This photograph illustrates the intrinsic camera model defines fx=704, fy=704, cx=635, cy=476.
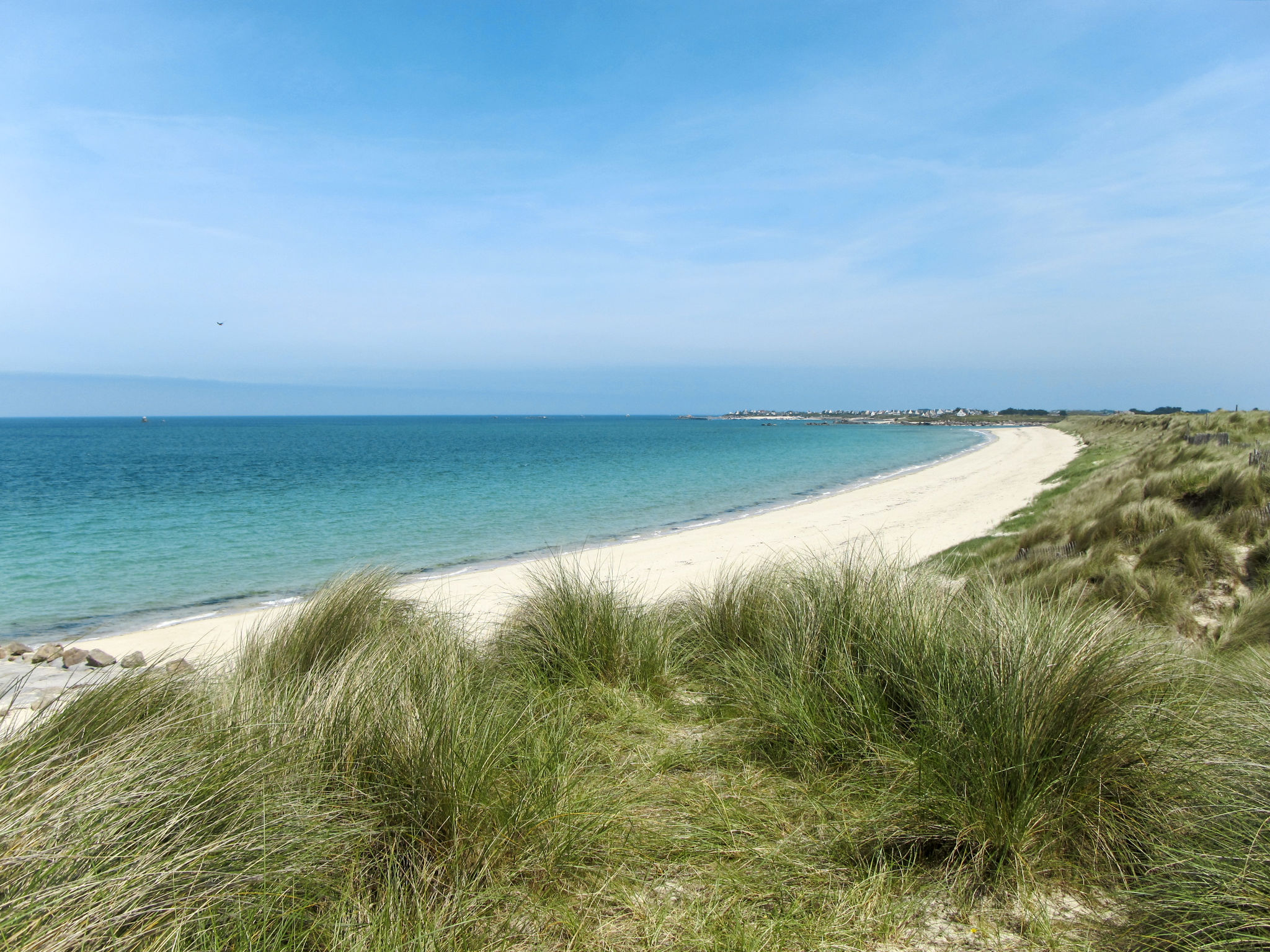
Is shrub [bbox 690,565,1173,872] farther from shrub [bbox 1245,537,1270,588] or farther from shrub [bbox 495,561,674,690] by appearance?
shrub [bbox 1245,537,1270,588]

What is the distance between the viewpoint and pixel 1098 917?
2328 millimetres

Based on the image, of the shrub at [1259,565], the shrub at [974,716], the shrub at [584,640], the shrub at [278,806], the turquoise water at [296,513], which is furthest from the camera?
the turquoise water at [296,513]

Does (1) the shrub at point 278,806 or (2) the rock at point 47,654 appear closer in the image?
(1) the shrub at point 278,806

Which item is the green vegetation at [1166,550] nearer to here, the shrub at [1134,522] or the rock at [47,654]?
the shrub at [1134,522]

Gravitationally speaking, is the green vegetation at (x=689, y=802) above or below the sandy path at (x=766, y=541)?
above

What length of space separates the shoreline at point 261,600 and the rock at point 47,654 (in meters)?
1.22

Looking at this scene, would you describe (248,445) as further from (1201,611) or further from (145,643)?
(1201,611)

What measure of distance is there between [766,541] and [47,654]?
12344 mm

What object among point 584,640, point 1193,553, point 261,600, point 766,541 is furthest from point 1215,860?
point 766,541

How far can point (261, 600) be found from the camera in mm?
12008

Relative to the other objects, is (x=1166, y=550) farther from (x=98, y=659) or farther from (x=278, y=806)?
(x=98, y=659)

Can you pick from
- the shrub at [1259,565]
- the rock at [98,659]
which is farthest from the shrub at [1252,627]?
the rock at [98,659]

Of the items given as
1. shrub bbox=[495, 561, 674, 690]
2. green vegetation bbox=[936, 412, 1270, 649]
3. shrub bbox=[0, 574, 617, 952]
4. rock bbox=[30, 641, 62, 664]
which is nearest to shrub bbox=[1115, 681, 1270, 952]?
green vegetation bbox=[936, 412, 1270, 649]

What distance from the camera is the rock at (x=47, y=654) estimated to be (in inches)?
304
